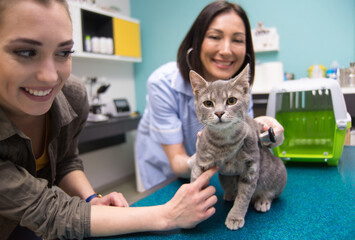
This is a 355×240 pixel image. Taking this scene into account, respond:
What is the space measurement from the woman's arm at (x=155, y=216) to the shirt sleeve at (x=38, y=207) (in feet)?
0.12

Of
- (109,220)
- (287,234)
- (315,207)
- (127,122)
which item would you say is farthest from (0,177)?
(127,122)

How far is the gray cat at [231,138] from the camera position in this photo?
64 centimetres

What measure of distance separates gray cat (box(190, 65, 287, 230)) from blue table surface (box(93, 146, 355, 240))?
0.04 meters

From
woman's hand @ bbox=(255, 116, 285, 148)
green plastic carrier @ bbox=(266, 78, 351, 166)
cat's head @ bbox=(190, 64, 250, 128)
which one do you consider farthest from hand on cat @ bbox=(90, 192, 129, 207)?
green plastic carrier @ bbox=(266, 78, 351, 166)

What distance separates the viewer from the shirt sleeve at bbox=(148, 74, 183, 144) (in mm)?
1096

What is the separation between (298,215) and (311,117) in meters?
0.45

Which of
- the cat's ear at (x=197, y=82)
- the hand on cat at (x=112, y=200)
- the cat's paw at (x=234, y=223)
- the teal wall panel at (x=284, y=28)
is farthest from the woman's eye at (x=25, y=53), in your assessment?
the teal wall panel at (x=284, y=28)

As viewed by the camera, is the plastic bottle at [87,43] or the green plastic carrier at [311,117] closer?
the green plastic carrier at [311,117]

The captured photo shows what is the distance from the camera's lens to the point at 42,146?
77 centimetres

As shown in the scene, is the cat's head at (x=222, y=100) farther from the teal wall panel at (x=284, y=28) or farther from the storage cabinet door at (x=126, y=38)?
the storage cabinet door at (x=126, y=38)

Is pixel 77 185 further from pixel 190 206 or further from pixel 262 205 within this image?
pixel 262 205

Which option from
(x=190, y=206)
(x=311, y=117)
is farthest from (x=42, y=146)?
(x=311, y=117)

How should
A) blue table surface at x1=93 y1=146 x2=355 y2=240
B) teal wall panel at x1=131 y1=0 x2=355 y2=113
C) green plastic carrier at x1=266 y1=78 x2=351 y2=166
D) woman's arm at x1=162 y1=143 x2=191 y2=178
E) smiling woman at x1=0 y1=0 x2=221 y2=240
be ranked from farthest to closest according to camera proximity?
1. teal wall panel at x1=131 y1=0 x2=355 y2=113
2. woman's arm at x1=162 y1=143 x2=191 y2=178
3. green plastic carrier at x1=266 y1=78 x2=351 y2=166
4. blue table surface at x1=93 y1=146 x2=355 y2=240
5. smiling woman at x1=0 y1=0 x2=221 y2=240

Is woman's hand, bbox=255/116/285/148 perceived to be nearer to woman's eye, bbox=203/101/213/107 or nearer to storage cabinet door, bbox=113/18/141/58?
woman's eye, bbox=203/101/213/107
